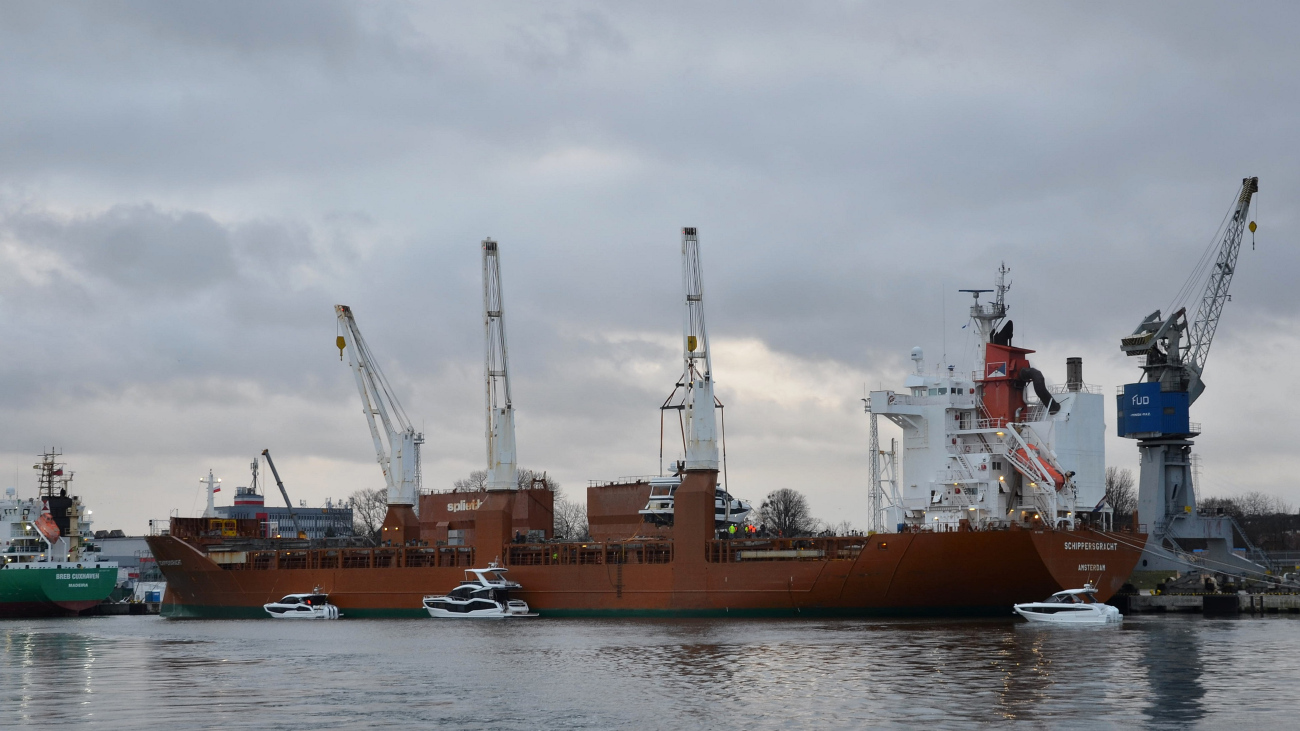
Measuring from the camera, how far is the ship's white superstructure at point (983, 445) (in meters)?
54.3

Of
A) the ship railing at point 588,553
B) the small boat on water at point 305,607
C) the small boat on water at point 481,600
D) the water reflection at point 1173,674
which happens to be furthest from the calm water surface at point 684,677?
the small boat on water at point 305,607

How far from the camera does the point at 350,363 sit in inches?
2908

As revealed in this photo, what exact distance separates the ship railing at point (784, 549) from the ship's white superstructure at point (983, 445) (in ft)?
9.30

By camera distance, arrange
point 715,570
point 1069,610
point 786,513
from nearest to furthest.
A: point 1069,610 < point 715,570 < point 786,513

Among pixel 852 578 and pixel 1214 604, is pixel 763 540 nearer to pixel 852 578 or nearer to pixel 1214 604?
pixel 852 578

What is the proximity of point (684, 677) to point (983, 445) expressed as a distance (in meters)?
27.3

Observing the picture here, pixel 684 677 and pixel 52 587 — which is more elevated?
pixel 684 677

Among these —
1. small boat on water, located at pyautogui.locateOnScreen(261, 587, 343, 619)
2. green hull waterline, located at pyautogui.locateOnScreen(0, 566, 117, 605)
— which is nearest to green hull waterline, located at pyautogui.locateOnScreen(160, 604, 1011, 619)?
small boat on water, located at pyautogui.locateOnScreen(261, 587, 343, 619)

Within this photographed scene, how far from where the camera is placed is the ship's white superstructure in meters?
54.3

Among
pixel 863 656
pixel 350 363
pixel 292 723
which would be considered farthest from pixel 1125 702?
pixel 350 363

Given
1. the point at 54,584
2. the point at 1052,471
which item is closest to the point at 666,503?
the point at 1052,471

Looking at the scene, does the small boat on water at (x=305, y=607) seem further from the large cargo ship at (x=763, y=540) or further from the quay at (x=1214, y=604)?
the quay at (x=1214, y=604)

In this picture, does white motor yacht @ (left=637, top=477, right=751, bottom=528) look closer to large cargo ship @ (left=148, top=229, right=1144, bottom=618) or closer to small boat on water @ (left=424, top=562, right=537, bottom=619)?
large cargo ship @ (left=148, top=229, right=1144, bottom=618)

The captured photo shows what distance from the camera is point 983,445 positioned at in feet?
185
